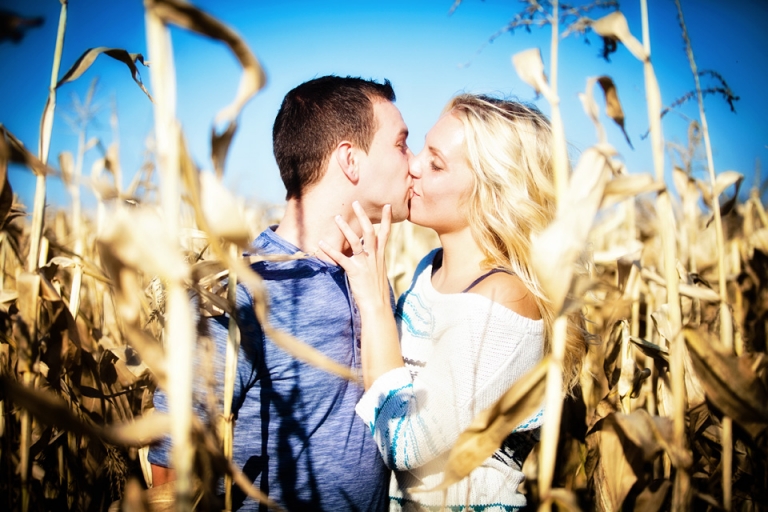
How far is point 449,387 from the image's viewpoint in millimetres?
1261

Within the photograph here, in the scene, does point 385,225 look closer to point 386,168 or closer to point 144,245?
point 386,168

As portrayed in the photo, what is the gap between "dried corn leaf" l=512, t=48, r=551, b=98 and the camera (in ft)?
2.35

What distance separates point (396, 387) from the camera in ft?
4.22

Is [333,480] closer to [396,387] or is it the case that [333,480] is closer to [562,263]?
[396,387]

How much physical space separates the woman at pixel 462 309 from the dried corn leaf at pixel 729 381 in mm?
437

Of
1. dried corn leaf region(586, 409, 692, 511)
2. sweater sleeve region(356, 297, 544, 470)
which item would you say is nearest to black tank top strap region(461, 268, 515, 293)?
sweater sleeve region(356, 297, 544, 470)

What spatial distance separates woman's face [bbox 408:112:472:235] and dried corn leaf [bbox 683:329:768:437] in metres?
1.06

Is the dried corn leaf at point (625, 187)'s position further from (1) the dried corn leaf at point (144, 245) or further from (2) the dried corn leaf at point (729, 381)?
(1) the dried corn leaf at point (144, 245)

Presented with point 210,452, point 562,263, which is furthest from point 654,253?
point 210,452

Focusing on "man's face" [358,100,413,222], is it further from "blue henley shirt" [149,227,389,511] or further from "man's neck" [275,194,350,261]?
"blue henley shirt" [149,227,389,511]

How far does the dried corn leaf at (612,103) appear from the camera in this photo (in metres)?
0.80

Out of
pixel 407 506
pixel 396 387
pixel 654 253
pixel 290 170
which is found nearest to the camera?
pixel 396 387

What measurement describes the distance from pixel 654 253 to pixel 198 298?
409cm

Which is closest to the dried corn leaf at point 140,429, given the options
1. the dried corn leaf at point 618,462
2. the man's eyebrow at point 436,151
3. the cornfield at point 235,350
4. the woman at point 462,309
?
the cornfield at point 235,350
